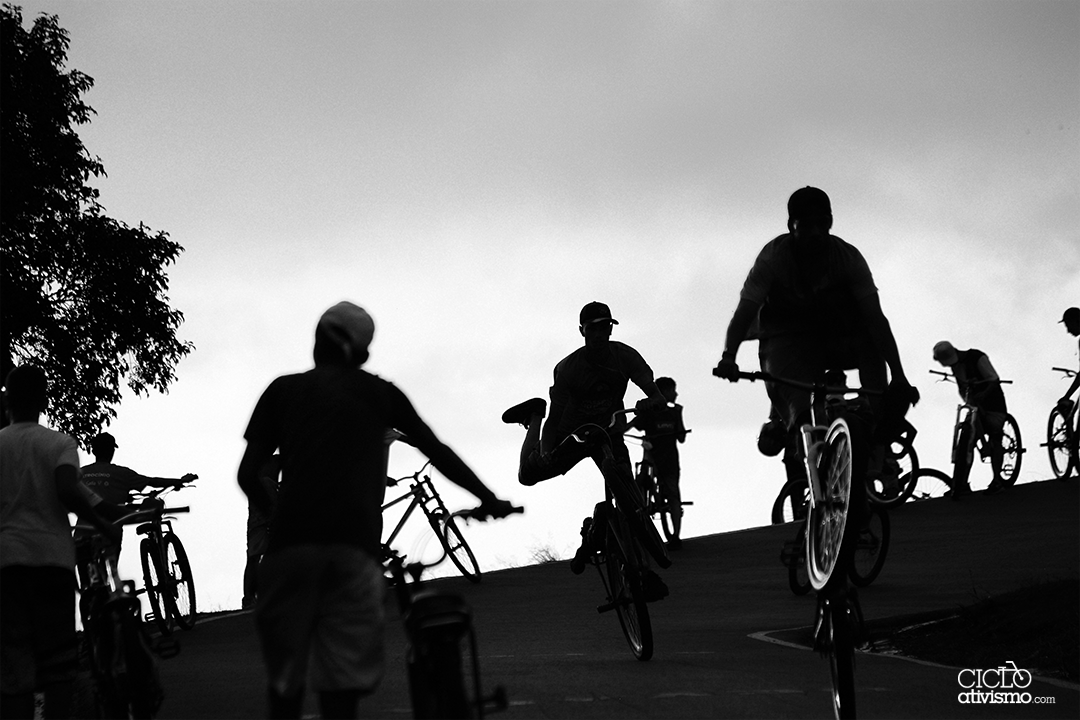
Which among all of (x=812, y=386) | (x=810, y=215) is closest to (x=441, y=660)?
(x=812, y=386)

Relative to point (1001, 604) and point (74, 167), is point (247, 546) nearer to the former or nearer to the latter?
point (1001, 604)

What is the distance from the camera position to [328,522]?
5.47 m

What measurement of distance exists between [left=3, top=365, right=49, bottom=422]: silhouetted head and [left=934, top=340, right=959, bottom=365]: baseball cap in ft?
46.8

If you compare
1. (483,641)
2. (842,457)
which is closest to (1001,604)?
(483,641)

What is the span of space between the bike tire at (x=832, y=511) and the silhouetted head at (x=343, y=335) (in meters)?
2.36

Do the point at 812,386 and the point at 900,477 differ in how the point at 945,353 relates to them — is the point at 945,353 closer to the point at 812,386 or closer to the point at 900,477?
the point at 900,477

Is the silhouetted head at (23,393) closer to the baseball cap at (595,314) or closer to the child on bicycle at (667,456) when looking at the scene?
the baseball cap at (595,314)

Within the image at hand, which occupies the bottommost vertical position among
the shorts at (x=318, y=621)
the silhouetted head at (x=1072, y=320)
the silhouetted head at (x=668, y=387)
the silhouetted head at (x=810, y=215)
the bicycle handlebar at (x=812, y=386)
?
the shorts at (x=318, y=621)

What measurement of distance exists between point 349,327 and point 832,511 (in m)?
2.67

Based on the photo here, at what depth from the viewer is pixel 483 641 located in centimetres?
1225

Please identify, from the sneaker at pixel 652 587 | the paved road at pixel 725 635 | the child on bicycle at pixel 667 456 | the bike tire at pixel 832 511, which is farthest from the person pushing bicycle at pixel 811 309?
the child on bicycle at pixel 667 456

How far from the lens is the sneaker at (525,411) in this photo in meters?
10.5

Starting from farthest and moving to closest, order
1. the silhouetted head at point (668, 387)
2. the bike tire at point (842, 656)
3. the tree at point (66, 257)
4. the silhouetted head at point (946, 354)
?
the tree at point (66, 257)
the silhouetted head at point (946, 354)
the silhouetted head at point (668, 387)
the bike tire at point (842, 656)

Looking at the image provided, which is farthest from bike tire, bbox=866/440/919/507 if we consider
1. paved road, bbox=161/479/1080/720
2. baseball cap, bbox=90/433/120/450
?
baseball cap, bbox=90/433/120/450
